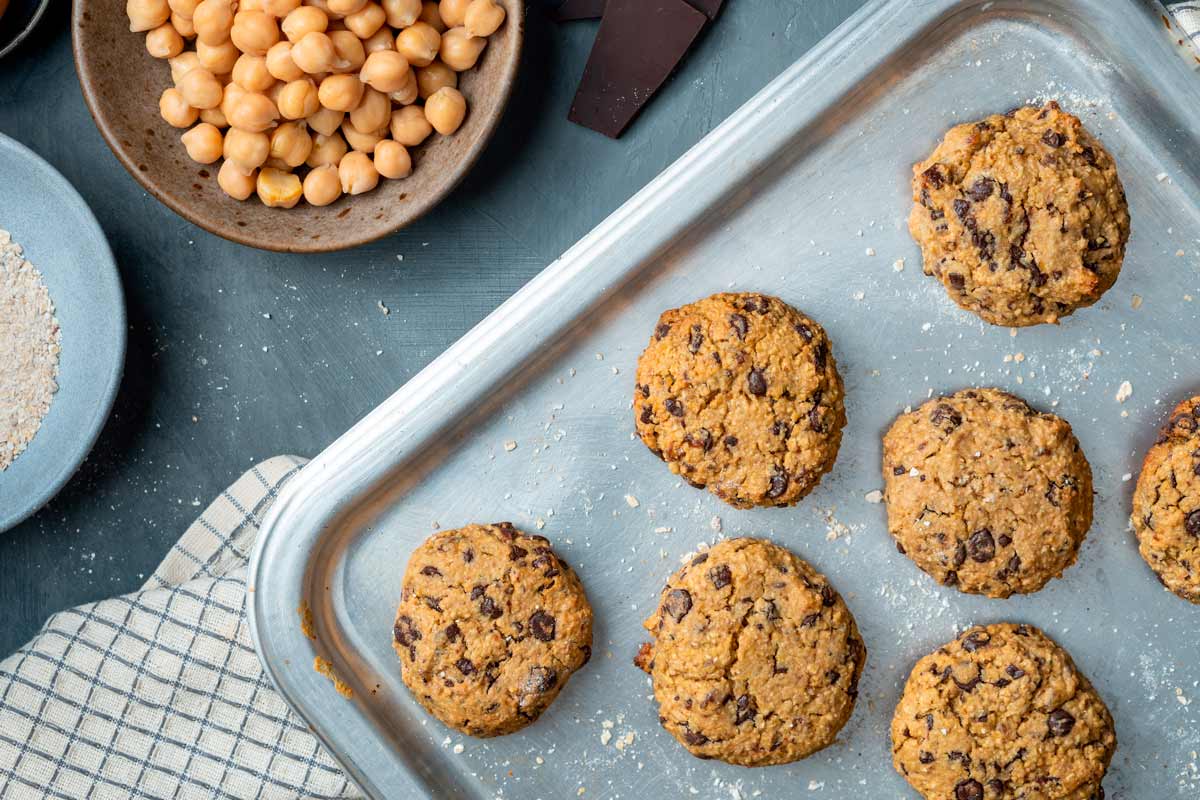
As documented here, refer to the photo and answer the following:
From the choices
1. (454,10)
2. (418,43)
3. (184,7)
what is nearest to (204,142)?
(184,7)

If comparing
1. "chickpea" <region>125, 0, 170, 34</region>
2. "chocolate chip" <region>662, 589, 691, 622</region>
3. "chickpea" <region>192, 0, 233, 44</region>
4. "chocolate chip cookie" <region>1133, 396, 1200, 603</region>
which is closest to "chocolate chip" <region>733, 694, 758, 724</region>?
"chocolate chip" <region>662, 589, 691, 622</region>

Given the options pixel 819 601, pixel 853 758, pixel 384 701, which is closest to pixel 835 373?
pixel 819 601

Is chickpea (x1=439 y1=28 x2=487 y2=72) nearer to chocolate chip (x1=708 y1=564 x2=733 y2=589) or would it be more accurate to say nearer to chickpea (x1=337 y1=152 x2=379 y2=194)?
chickpea (x1=337 y1=152 x2=379 y2=194)

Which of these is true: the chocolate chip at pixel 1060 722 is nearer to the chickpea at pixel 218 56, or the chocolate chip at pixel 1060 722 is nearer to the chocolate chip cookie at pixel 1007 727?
the chocolate chip cookie at pixel 1007 727

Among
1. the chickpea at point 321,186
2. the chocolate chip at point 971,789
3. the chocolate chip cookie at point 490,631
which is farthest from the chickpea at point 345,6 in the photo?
the chocolate chip at point 971,789

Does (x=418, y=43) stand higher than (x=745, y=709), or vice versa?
(x=418, y=43)

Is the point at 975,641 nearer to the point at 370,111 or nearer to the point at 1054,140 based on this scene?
the point at 1054,140

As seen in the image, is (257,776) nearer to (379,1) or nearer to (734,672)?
(734,672)
